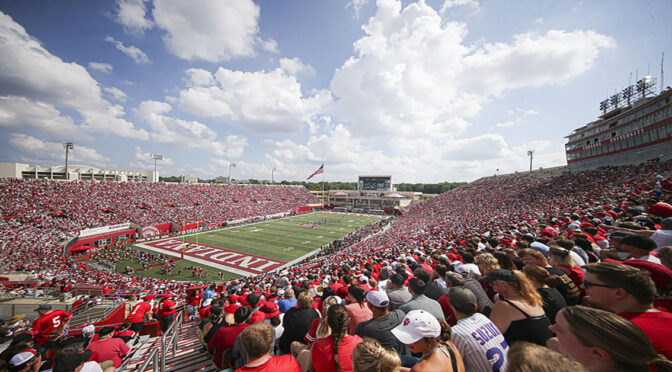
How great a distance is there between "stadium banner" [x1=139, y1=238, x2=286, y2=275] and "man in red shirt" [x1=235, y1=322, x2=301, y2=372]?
821 inches

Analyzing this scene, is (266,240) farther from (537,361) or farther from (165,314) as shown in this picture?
(537,361)

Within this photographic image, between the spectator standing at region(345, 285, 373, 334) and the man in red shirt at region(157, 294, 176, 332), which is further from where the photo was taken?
the man in red shirt at region(157, 294, 176, 332)

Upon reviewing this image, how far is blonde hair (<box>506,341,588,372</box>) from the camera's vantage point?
3.48ft

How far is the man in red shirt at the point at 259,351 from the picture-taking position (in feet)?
7.73

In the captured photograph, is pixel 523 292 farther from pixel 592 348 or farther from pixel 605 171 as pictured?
pixel 605 171

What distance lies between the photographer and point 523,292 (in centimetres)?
265

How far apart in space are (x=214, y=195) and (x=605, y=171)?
199 feet

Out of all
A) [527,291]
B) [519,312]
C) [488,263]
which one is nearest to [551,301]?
[527,291]

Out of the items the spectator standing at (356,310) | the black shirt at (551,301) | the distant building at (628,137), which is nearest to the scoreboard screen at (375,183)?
the distant building at (628,137)

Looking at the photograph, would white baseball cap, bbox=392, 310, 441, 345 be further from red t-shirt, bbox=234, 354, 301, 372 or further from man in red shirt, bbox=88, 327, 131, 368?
man in red shirt, bbox=88, 327, 131, 368

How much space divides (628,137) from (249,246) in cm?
4385

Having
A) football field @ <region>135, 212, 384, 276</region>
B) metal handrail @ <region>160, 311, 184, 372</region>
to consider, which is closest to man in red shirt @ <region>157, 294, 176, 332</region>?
metal handrail @ <region>160, 311, 184, 372</region>

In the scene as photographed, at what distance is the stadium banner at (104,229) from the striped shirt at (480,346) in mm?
37180

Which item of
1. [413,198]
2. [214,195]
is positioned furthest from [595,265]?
[413,198]
